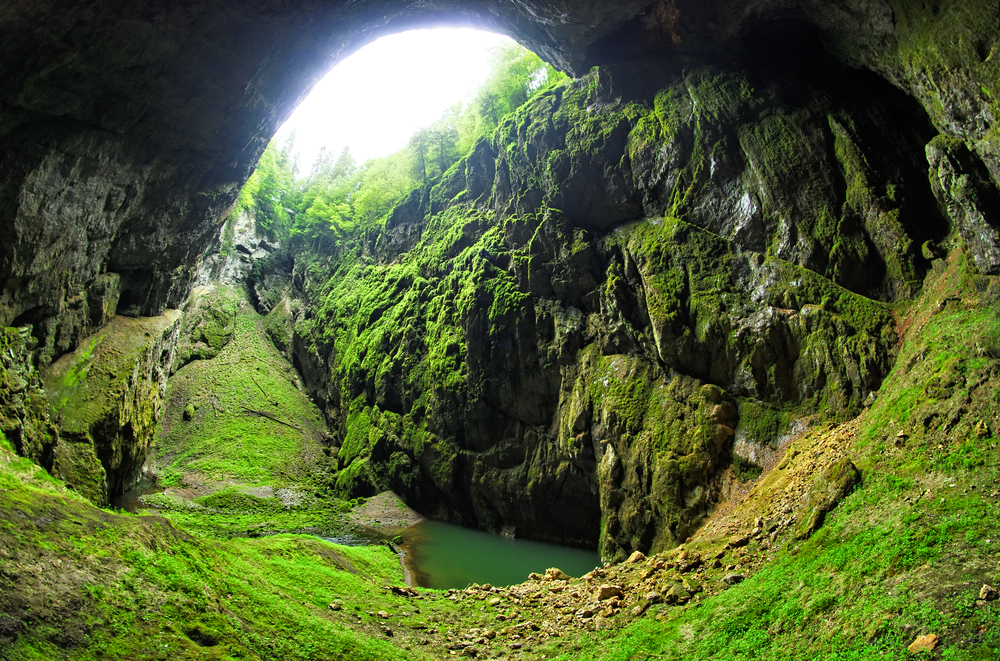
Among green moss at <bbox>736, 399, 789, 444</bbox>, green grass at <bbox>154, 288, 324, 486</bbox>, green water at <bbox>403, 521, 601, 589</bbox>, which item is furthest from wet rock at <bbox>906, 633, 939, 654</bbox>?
green grass at <bbox>154, 288, 324, 486</bbox>

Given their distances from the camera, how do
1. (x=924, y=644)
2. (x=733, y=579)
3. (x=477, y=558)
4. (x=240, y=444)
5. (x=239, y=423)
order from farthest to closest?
(x=239, y=423)
(x=240, y=444)
(x=477, y=558)
(x=733, y=579)
(x=924, y=644)

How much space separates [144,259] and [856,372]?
69.4 feet

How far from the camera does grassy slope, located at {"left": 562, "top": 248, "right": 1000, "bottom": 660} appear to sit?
5.23 metres

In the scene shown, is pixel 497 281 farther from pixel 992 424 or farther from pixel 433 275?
pixel 992 424

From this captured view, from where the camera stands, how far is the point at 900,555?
6176 millimetres

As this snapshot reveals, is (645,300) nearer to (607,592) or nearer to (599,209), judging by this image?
(599,209)

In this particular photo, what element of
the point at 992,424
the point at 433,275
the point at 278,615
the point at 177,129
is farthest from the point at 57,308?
the point at 992,424

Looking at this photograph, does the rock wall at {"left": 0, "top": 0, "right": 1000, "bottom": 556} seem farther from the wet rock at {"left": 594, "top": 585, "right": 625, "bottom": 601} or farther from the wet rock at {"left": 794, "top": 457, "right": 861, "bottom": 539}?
the wet rock at {"left": 594, "top": 585, "right": 625, "bottom": 601}

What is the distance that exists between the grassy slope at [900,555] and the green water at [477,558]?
753cm

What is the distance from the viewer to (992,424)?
7449 millimetres

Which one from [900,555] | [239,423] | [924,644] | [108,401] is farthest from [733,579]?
[239,423]

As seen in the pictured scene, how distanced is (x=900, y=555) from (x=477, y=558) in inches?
532

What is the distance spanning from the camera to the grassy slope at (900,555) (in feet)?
17.1

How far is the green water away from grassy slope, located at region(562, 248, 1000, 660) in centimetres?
753
